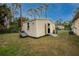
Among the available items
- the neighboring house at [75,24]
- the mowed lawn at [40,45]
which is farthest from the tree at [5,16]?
the neighboring house at [75,24]

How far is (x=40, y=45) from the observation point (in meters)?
A: 1.67

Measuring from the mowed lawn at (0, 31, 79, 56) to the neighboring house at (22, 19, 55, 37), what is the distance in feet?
0.15

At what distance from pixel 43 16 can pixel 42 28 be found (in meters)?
0.11

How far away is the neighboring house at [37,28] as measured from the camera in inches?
66.6

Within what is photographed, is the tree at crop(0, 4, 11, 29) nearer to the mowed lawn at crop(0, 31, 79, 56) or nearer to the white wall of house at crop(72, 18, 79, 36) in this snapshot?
the mowed lawn at crop(0, 31, 79, 56)

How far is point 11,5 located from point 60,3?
0.43 meters

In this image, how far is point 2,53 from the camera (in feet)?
5.46

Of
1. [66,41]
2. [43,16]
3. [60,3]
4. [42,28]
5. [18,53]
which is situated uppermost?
[60,3]

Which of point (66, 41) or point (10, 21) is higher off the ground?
point (10, 21)

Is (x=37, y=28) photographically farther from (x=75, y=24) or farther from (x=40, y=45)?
(x=75, y=24)

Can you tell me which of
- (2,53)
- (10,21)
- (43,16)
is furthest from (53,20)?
(2,53)

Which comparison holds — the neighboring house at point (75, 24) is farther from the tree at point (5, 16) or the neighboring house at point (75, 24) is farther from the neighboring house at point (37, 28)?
the tree at point (5, 16)

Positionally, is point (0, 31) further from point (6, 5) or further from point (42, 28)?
point (42, 28)

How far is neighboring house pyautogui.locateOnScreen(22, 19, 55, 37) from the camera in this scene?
5.55 feet
